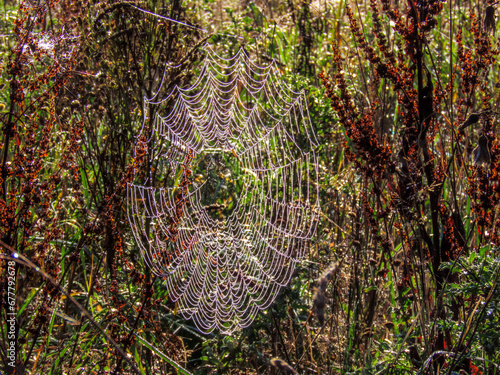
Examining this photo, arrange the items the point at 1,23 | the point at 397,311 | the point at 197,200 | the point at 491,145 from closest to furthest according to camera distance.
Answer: the point at 491,145, the point at 397,311, the point at 197,200, the point at 1,23

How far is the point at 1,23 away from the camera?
436cm

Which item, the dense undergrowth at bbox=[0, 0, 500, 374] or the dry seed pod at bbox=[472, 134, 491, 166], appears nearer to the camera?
the dry seed pod at bbox=[472, 134, 491, 166]

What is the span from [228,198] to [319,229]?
644 mm

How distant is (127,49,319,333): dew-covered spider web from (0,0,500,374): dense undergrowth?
127 mm

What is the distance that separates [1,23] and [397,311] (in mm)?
3952

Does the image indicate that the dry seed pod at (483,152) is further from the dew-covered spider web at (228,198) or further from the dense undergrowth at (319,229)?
the dew-covered spider web at (228,198)

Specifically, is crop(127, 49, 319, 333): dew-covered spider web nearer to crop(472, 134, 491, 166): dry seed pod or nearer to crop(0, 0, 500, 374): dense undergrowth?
crop(0, 0, 500, 374): dense undergrowth

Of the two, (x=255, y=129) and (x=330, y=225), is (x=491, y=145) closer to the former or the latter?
(x=330, y=225)

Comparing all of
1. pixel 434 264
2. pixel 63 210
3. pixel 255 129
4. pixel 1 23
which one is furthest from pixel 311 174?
pixel 1 23

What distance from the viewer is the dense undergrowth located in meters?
1.93

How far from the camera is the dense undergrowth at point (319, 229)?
193 cm

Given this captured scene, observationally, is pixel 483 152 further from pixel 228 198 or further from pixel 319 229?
pixel 228 198

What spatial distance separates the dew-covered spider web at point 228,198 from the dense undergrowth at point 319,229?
0.13 m

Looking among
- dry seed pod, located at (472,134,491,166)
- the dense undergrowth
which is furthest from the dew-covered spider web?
dry seed pod, located at (472,134,491,166)
